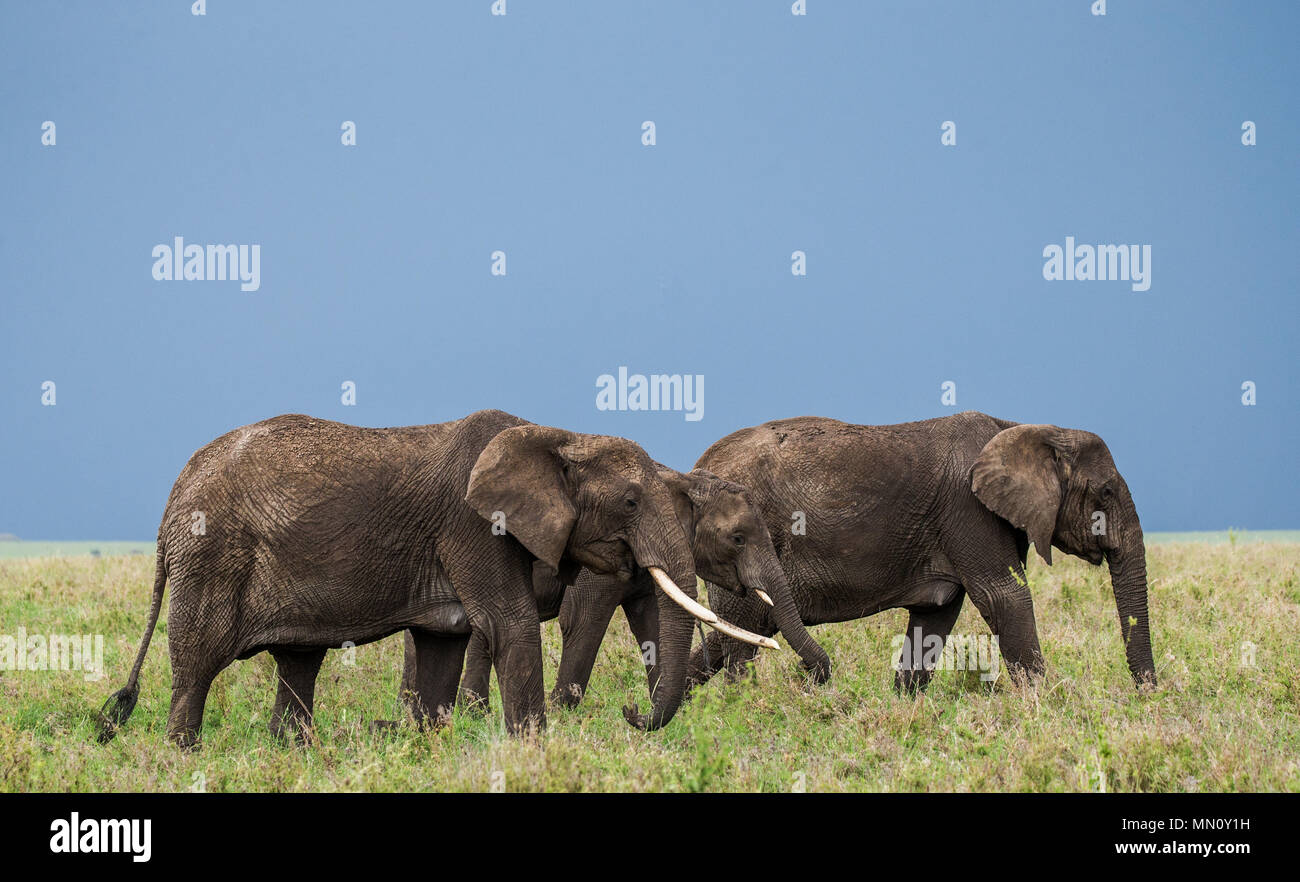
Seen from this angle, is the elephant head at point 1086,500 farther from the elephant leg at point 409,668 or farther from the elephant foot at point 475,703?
the elephant leg at point 409,668

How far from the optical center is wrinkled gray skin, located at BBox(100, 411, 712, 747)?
9.80 metres

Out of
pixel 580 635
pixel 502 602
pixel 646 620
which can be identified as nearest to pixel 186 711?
pixel 502 602

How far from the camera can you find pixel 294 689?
11.3 m

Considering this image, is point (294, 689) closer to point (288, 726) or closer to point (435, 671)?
point (288, 726)

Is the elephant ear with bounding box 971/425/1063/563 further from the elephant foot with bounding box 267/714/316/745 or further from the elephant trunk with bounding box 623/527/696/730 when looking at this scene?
the elephant foot with bounding box 267/714/316/745

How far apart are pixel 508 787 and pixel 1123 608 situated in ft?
24.1

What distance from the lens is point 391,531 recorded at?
10.2 m

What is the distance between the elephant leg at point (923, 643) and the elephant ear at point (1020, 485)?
1107 mm

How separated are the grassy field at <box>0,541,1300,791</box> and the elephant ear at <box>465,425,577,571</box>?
4.85 feet

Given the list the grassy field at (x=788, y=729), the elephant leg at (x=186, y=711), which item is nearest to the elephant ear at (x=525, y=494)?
the grassy field at (x=788, y=729)

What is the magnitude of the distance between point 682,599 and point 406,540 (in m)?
2.30
